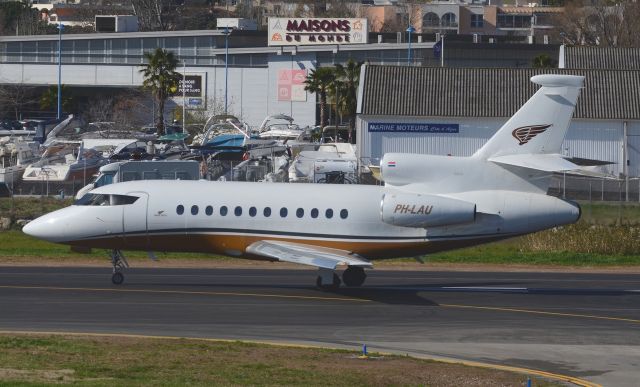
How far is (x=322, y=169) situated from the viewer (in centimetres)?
5619

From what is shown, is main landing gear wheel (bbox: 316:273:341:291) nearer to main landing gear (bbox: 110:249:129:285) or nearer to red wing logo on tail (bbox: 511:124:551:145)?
main landing gear (bbox: 110:249:129:285)

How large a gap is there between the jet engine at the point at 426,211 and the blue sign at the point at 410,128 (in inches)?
1209

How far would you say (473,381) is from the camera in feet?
68.0

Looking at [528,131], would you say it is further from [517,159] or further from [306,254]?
[306,254]

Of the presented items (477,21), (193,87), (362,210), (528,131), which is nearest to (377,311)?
(362,210)

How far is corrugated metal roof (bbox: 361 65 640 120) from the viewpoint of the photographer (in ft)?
204

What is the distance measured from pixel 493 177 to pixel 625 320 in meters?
5.24

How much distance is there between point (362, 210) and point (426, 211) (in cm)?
179

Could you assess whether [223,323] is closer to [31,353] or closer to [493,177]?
[31,353]

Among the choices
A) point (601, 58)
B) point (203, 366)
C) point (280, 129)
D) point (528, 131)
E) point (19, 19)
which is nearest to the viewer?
point (203, 366)

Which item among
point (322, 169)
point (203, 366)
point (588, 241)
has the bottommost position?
point (203, 366)

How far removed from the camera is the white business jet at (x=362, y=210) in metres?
31.2

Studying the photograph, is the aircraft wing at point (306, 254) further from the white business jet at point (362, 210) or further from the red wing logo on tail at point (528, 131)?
the red wing logo on tail at point (528, 131)

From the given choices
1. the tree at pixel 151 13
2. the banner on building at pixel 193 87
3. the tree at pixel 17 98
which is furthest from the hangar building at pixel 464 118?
the tree at pixel 151 13
